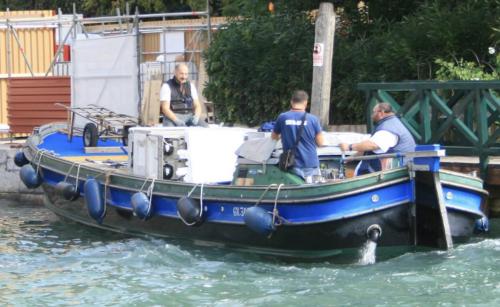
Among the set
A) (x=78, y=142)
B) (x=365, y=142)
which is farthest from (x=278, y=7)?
(x=365, y=142)

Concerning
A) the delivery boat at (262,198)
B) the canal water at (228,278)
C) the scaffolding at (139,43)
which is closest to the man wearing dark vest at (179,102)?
the delivery boat at (262,198)

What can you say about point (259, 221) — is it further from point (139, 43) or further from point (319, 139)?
point (139, 43)

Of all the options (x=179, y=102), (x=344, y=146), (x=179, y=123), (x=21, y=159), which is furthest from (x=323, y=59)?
(x=21, y=159)

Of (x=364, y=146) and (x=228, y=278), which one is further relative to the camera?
(x=364, y=146)

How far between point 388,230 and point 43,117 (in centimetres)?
1081

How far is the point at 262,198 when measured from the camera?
11.0 meters

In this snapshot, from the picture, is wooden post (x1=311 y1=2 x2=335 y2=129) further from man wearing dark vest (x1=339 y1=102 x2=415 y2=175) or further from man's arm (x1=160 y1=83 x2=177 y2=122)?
man wearing dark vest (x1=339 y1=102 x2=415 y2=175)

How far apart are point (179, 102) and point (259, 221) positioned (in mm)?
3316

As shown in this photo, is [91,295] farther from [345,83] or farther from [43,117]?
[43,117]

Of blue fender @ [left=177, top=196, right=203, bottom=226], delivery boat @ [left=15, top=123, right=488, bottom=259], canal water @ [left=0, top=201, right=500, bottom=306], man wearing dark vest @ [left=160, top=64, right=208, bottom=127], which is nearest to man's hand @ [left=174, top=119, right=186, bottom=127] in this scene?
man wearing dark vest @ [left=160, top=64, right=208, bottom=127]

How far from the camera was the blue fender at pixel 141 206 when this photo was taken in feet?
39.9

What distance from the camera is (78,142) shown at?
54.1 ft

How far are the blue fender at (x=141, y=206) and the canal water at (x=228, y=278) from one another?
13.8 inches

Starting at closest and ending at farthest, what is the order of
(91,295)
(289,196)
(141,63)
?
(91,295)
(289,196)
(141,63)
